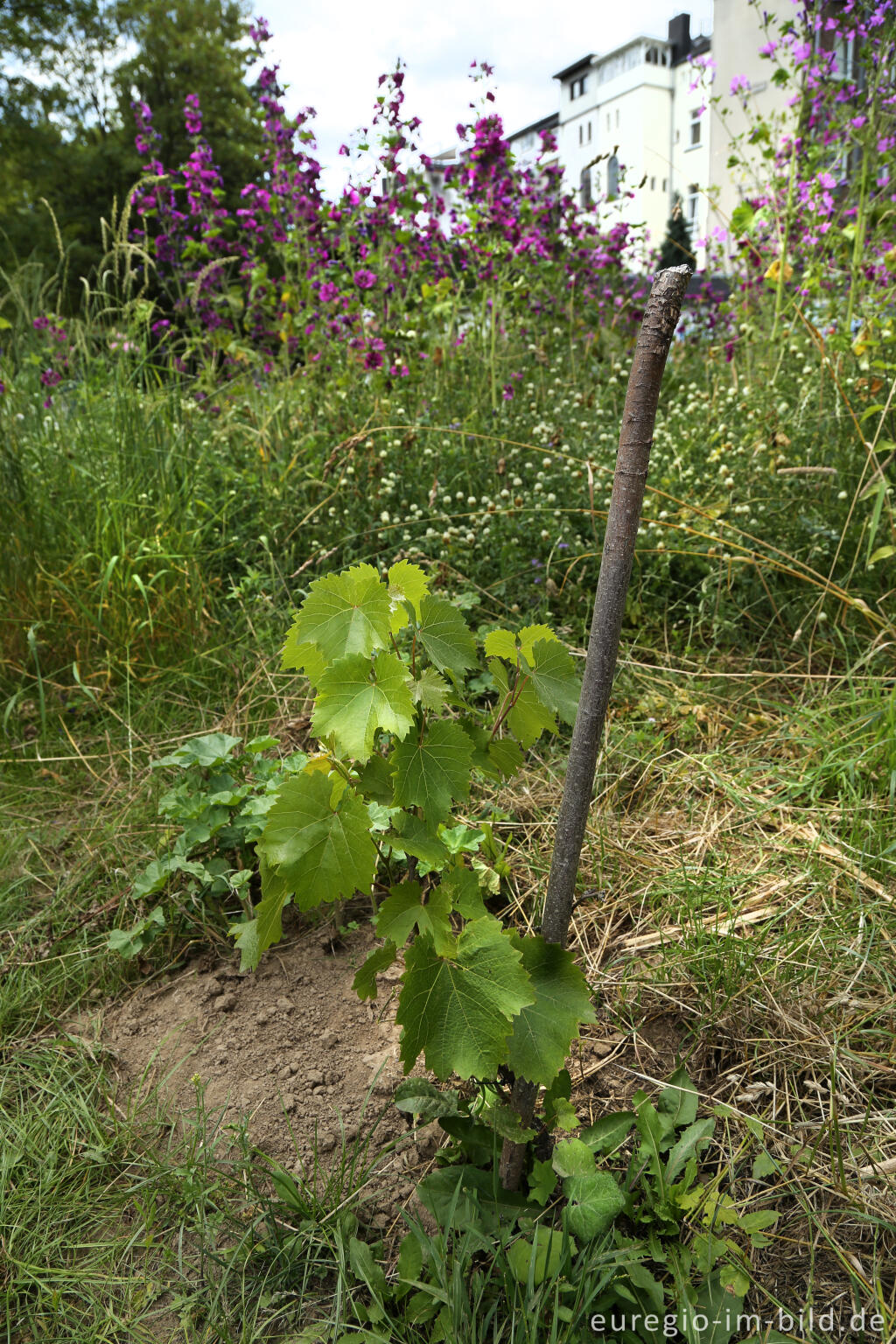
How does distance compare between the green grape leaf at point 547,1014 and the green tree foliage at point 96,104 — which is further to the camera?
the green tree foliage at point 96,104

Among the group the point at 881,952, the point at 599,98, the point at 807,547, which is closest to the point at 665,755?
the point at 881,952

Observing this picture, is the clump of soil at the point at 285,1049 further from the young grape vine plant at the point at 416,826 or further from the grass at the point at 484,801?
the young grape vine plant at the point at 416,826

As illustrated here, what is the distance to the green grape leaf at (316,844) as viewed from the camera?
3.07ft

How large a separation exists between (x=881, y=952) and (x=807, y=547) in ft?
5.35

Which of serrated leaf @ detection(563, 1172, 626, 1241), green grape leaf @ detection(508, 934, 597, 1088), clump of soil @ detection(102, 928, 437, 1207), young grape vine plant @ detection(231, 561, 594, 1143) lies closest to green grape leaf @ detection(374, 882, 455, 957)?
young grape vine plant @ detection(231, 561, 594, 1143)

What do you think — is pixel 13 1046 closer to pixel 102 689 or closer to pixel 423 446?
pixel 102 689

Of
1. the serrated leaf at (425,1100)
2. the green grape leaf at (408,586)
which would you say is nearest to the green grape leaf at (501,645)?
the green grape leaf at (408,586)

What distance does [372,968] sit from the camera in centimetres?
104

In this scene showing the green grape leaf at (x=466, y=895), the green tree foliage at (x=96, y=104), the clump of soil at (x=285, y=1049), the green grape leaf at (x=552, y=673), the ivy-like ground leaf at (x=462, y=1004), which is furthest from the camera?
the green tree foliage at (x=96, y=104)

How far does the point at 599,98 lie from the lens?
140 feet

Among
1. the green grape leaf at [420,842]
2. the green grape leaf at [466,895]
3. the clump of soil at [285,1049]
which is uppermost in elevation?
the green grape leaf at [420,842]

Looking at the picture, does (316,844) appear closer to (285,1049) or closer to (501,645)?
(501,645)

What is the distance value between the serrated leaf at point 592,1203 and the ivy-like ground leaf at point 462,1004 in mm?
265

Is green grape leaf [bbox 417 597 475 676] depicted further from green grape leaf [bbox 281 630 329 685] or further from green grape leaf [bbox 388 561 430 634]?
green grape leaf [bbox 281 630 329 685]
